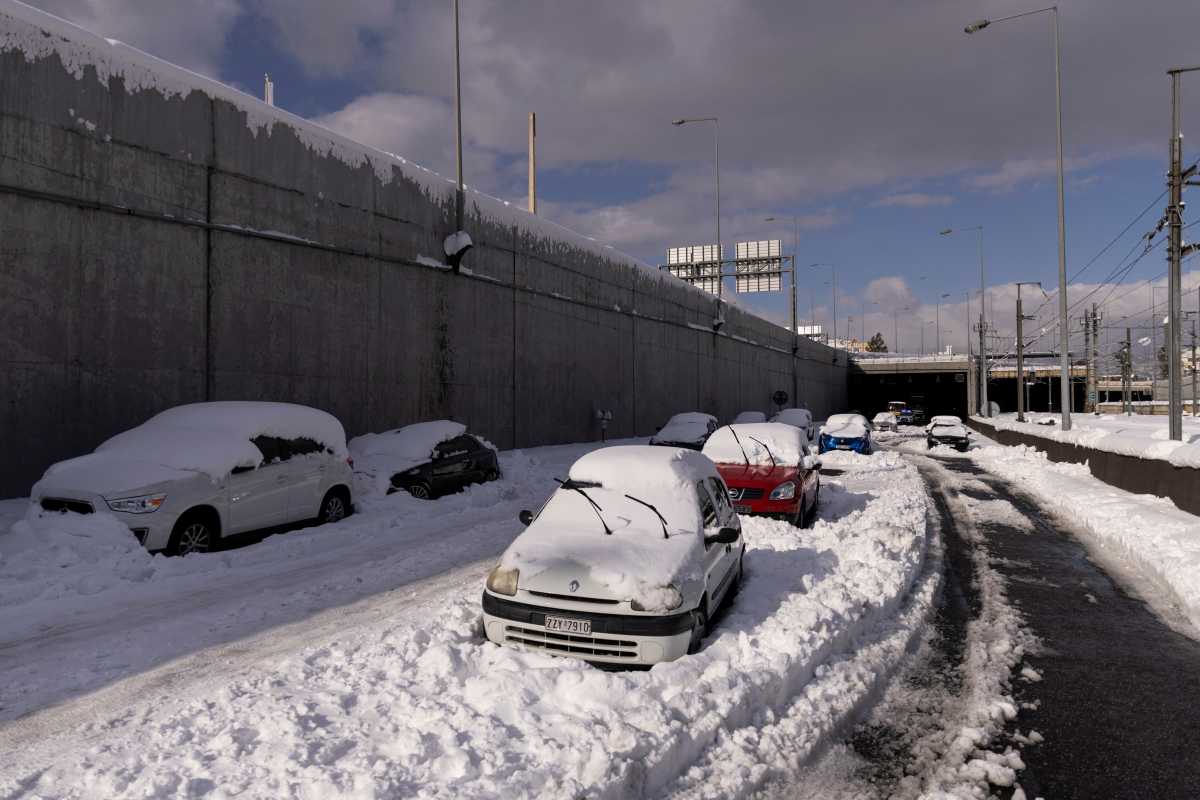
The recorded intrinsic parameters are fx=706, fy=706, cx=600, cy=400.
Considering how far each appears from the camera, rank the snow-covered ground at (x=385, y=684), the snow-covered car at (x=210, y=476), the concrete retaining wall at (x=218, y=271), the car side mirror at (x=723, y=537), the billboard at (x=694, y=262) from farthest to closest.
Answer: the billboard at (x=694, y=262)
the concrete retaining wall at (x=218, y=271)
the snow-covered car at (x=210, y=476)
the car side mirror at (x=723, y=537)
the snow-covered ground at (x=385, y=684)

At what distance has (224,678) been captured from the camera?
5148 mm

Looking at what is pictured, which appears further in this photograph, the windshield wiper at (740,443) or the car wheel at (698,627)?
the windshield wiper at (740,443)

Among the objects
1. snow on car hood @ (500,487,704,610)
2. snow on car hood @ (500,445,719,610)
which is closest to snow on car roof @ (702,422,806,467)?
snow on car hood @ (500,445,719,610)

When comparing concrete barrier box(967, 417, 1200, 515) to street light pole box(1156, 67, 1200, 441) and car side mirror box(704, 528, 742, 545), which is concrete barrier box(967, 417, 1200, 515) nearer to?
street light pole box(1156, 67, 1200, 441)

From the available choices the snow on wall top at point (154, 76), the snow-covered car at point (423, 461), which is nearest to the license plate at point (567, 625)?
the snow-covered car at point (423, 461)

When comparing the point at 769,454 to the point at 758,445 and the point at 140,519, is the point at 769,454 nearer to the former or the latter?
the point at 758,445

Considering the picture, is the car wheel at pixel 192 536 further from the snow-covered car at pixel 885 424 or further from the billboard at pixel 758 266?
the billboard at pixel 758 266

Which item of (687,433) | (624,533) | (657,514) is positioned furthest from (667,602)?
(687,433)

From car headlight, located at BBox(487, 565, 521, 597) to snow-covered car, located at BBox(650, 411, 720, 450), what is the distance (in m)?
17.1

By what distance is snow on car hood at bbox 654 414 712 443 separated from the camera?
23094 millimetres

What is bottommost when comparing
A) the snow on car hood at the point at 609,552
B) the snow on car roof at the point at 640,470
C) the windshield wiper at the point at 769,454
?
the snow on car hood at the point at 609,552

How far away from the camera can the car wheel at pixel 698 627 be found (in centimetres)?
527

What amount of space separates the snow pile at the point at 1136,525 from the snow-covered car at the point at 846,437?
233 inches

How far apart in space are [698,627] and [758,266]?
6283cm
